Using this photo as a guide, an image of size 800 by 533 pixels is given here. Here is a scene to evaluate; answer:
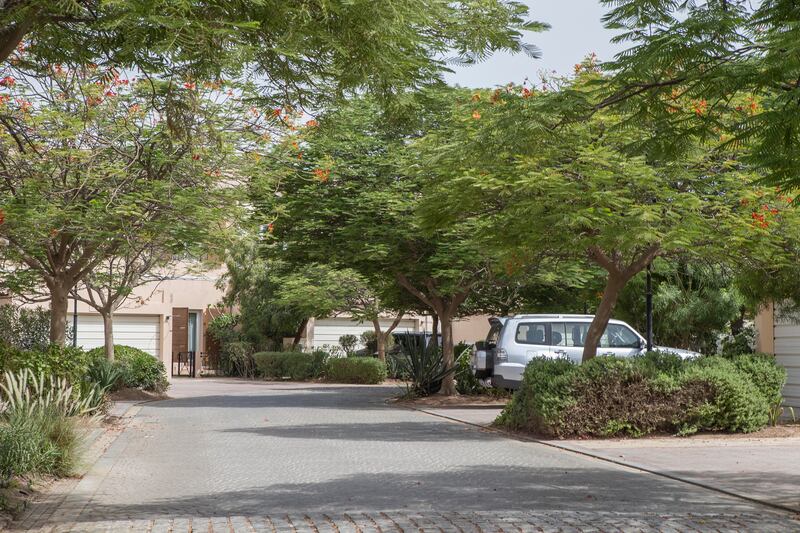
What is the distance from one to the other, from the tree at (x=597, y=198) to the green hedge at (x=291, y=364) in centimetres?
2621

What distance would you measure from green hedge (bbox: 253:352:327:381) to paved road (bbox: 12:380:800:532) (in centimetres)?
2396

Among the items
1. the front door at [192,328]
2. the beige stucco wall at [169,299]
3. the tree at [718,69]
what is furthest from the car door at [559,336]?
the front door at [192,328]

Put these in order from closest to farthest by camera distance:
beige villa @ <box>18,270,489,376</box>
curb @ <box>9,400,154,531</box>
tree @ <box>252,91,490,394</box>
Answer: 1. curb @ <box>9,400,154,531</box>
2. tree @ <box>252,91,490,394</box>
3. beige villa @ <box>18,270,489,376</box>

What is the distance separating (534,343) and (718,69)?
1586 centimetres

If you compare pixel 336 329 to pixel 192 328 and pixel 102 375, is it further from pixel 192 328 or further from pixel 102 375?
pixel 102 375

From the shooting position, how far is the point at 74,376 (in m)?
16.5

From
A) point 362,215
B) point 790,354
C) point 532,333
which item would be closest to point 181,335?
point 362,215

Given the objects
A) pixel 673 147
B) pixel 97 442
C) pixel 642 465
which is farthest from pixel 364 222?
pixel 673 147

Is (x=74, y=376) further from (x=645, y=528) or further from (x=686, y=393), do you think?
(x=645, y=528)

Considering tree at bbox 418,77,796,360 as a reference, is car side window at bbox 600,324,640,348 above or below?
below

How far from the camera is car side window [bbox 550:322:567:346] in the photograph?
23281 mm

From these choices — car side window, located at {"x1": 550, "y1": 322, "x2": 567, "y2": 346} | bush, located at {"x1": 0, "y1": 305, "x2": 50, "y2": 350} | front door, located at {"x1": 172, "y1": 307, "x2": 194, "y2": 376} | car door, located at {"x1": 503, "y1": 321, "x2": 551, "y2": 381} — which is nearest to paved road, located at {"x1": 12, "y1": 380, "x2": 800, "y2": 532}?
car door, located at {"x1": 503, "y1": 321, "x2": 551, "y2": 381}

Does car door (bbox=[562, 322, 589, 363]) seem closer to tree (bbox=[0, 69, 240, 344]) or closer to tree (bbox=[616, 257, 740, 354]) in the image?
tree (bbox=[616, 257, 740, 354])

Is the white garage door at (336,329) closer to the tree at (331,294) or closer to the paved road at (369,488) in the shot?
the tree at (331,294)
